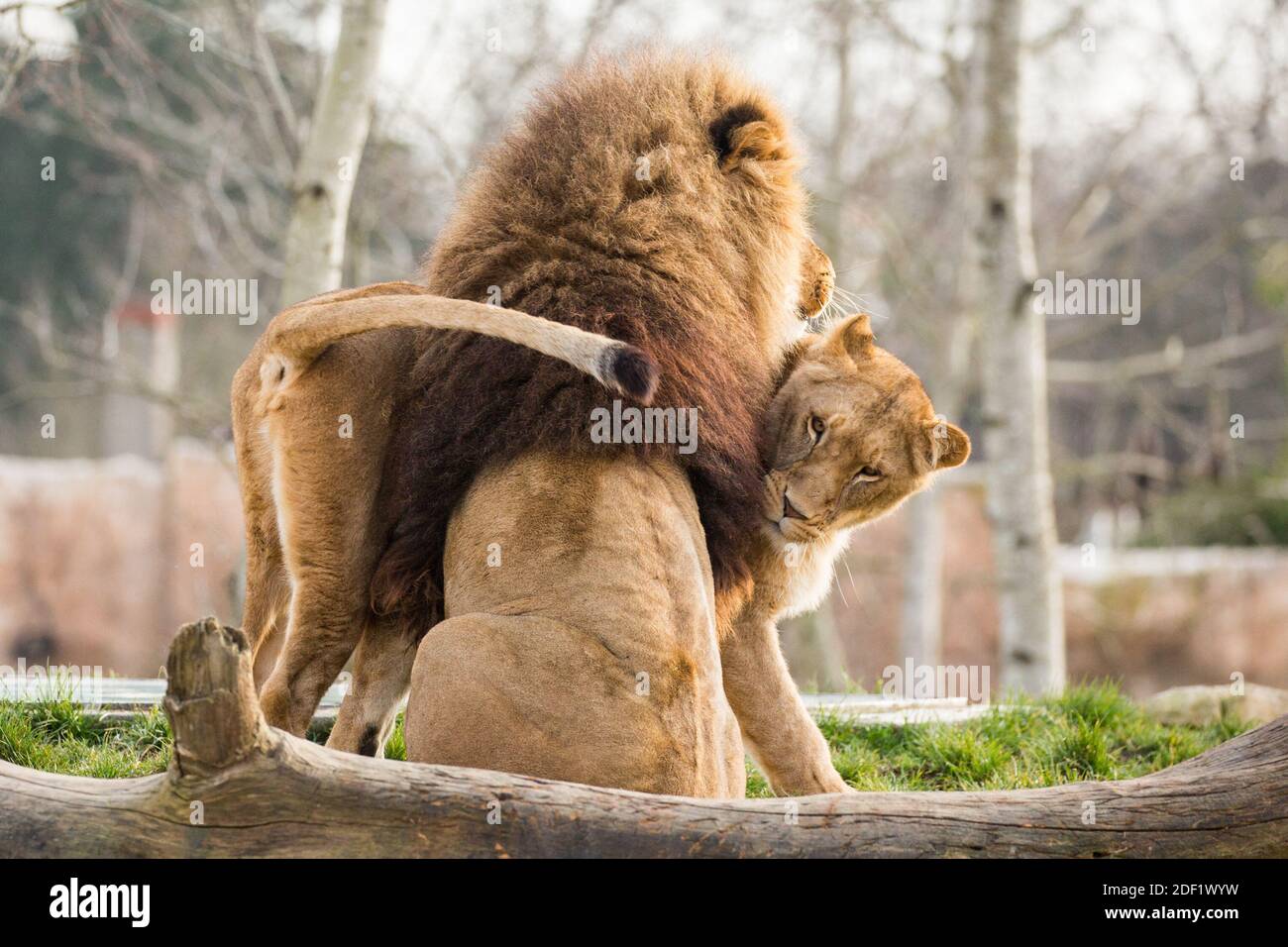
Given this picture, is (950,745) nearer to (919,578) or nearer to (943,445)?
(943,445)

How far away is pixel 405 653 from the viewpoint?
4371 mm

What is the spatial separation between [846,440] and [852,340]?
407 mm

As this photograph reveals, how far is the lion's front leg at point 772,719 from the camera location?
4.38 metres

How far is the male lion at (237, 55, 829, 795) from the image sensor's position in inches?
144

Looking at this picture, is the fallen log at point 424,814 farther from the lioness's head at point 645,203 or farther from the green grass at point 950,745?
the lioness's head at point 645,203

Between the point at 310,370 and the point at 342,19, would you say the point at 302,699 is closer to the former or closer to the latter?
the point at 310,370

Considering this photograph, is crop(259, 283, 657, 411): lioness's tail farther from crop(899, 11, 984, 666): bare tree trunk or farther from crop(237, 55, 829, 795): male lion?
crop(899, 11, 984, 666): bare tree trunk

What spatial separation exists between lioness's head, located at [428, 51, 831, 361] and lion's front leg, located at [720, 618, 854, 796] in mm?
916

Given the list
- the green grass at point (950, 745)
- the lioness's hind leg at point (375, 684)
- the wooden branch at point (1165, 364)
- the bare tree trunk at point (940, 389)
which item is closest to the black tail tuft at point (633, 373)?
the lioness's hind leg at point (375, 684)

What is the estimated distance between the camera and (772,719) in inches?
173

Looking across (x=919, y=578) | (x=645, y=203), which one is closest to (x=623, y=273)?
(x=645, y=203)

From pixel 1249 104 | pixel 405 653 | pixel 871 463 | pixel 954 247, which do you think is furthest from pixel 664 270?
pixel 954 247

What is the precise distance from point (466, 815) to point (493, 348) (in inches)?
53.9

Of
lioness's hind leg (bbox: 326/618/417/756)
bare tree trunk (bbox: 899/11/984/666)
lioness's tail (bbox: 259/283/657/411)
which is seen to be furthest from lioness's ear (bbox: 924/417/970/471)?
bare tree trunk (bbox: 899/11/984/666)
